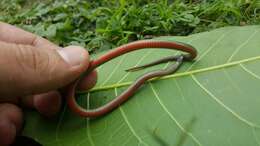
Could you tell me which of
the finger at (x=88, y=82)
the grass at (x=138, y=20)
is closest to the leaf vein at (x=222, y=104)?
the finger at (x=88, y=82)

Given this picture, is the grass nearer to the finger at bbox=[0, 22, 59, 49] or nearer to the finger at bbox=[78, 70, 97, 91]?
the finger at bbox=[0, 22, 59, 49]

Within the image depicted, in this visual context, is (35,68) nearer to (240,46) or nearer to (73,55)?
(73,55)

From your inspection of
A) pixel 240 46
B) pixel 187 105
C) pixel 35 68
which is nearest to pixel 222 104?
pixel 187 105

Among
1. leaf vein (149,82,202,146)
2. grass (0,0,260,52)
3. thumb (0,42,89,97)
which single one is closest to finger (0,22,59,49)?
thumb (0,42,89,97)

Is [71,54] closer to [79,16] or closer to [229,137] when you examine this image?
[229,137]

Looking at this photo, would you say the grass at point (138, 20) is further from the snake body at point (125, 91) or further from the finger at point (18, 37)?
the snake body at point (125, 91)

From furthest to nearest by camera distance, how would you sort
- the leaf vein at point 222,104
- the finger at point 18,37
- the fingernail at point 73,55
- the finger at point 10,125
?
1. the finger at point 18,37
2. the finger at point 10,125
3. the fingernail at point 73,55
4. the leaf vein at point 222,104

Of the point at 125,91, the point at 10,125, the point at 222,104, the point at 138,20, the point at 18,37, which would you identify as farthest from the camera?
the point at 138,20
